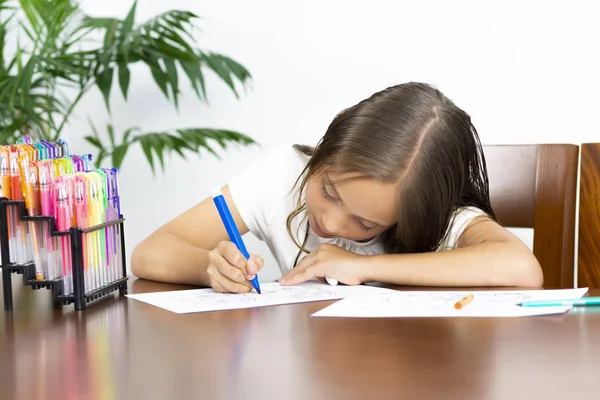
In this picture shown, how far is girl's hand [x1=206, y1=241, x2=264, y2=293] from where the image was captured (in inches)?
40.3

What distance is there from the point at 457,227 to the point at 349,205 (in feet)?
0.78

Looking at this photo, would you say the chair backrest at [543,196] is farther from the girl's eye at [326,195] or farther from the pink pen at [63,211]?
the pink pen at [63,211]

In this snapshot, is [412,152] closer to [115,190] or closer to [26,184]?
[115,190]

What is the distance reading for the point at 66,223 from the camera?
0.93m

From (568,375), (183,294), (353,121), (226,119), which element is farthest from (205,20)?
(568,375)

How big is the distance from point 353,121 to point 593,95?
124 centimetres

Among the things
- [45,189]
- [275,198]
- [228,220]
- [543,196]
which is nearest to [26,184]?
[45,189]

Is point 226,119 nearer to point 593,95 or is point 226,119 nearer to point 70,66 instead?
point 70,66

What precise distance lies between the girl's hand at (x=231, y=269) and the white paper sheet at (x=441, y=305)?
0.13 meters

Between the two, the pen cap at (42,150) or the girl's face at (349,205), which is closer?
the pen cap at (42,150)

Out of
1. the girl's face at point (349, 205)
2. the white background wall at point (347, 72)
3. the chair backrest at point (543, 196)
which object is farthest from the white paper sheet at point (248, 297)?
the white background wall at point (347, 72)

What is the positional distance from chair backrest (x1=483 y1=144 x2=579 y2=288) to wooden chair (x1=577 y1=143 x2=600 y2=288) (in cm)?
3

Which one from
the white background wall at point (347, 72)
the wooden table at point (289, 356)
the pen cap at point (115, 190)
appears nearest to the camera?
the wooden table at point (289, 356)

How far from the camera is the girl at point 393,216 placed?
1.11 meters
